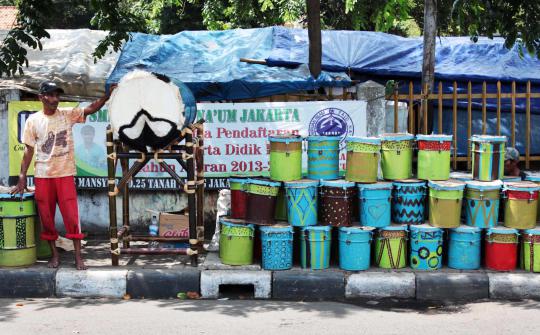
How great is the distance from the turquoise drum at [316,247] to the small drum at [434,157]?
125 centimetres

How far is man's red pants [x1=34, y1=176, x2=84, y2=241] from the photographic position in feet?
24.6

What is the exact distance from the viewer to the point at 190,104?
294 inches

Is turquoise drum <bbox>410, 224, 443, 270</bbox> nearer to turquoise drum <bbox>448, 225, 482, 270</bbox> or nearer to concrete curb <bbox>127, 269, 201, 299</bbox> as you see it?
turquoise drum <bbox>448, 225, 482, 270</bbox>

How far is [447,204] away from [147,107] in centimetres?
329

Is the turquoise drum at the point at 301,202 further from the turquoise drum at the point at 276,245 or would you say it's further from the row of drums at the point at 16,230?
the row of drums at the point at 16,230

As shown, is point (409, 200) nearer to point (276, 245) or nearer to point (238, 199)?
point (276, 245)

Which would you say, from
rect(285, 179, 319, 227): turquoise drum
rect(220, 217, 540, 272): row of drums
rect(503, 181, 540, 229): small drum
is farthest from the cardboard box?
rect(503, 181, 540, 229): small drum

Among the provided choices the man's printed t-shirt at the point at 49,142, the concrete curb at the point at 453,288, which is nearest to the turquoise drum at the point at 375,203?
the concrete curb at the point at 453,288

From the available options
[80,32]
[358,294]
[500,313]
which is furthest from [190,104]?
[80,32]

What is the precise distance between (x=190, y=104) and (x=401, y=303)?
9.90 feet

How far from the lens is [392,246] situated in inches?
291

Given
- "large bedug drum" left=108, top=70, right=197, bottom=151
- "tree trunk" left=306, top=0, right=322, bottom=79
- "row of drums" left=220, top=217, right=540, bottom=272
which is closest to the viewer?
"large bedug drum" left=108, top=70, right=197, bottom=151

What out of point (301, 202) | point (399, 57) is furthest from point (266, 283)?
point (399, 57)

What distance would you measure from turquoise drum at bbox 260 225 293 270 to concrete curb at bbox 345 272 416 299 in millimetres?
722
